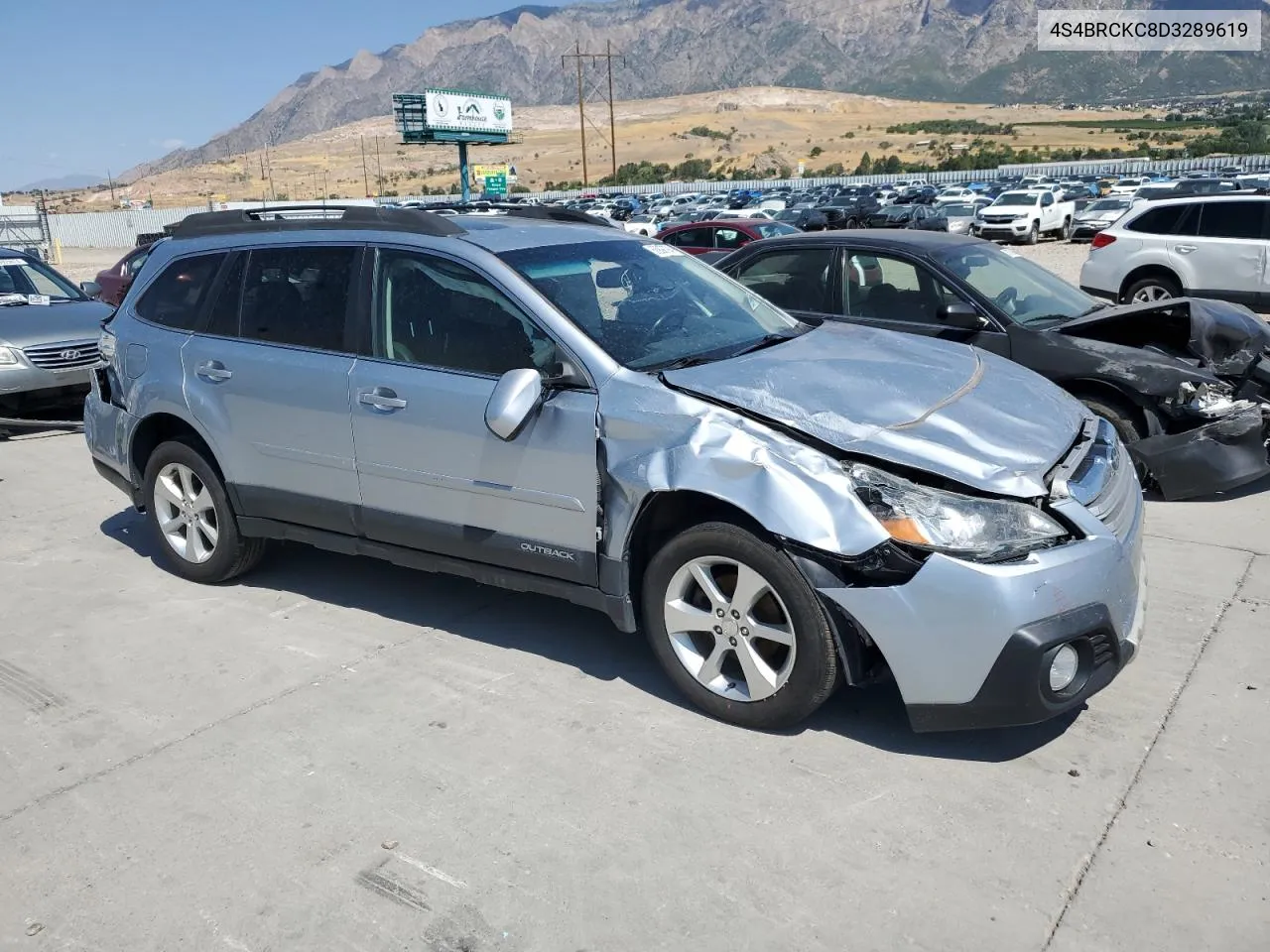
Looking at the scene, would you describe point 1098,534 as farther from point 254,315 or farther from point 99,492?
point 99,492

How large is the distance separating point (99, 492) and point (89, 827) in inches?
188

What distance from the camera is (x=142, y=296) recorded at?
558cm

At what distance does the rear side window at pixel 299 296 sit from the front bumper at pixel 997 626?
2.54 metres

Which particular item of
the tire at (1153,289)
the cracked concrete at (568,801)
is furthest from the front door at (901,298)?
the tire at (1153,289)

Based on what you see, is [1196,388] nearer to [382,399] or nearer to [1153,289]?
[382,399]

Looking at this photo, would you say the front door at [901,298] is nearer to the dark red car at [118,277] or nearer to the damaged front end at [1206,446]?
the damaged front end at [1206,446]

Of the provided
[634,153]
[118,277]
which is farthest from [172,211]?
[634,153]

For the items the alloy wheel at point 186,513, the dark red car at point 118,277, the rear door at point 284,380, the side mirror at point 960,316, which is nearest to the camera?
the rear door at point 284,380

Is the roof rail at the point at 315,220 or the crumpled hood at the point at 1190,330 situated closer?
the roof rail at the point at 315,220

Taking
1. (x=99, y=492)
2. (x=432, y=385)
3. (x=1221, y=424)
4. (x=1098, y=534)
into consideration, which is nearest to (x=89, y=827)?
(x=432, y=385)

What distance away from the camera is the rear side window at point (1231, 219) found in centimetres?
1266

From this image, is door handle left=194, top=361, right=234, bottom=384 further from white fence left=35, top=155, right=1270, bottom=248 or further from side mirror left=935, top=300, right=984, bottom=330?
white fence left=35, top=155, right=1270, bottom=248

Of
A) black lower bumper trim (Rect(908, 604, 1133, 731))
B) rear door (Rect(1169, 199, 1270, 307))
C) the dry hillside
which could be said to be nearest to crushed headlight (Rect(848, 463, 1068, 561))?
black lower bumper trim (Rect(908, 604, 1133, 731))

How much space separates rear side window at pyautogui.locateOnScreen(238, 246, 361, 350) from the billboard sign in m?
62.2
